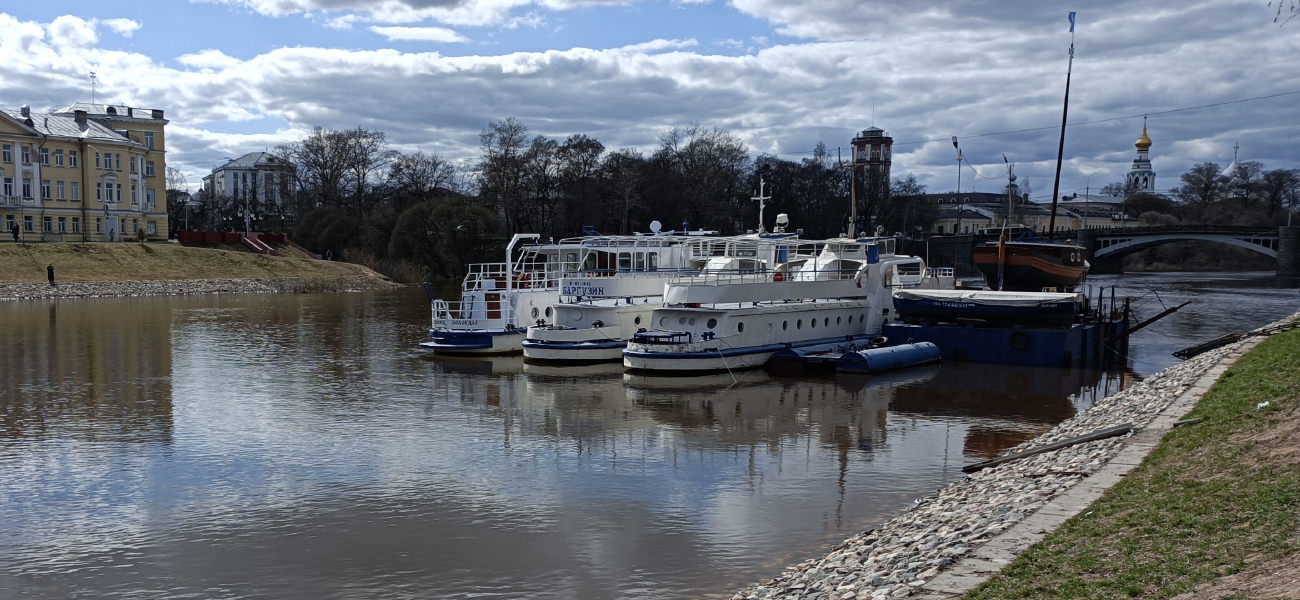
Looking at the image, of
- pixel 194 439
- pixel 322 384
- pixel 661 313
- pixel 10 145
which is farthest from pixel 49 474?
pixel 10 145

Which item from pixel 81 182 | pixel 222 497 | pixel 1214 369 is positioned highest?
pixel 81 182

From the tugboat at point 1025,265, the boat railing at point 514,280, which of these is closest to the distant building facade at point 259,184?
the boat railing at point 514,280

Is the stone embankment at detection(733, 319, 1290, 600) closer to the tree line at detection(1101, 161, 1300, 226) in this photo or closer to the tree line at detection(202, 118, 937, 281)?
the tree line at detection(202, 118, 937, 281)

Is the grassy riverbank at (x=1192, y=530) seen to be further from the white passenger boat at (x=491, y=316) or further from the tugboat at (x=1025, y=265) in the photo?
the tugboat at (x=1025, y=265)

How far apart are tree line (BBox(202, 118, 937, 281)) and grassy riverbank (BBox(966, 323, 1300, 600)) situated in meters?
74.5

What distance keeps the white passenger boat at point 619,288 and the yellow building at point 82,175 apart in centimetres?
5568

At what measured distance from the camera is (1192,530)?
983 cm

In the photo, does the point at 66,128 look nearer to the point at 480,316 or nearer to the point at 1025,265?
the point at 480,316

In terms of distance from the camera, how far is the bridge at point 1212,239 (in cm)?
10338

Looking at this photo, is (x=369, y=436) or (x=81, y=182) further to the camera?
(x=81, y=182)

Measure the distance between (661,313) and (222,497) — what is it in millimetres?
17946

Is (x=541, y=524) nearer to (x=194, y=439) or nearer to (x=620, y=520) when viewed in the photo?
(x=620, y=520)

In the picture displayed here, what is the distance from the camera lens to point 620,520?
15945 mm

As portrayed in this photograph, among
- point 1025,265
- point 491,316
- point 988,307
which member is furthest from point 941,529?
point 1025,265
